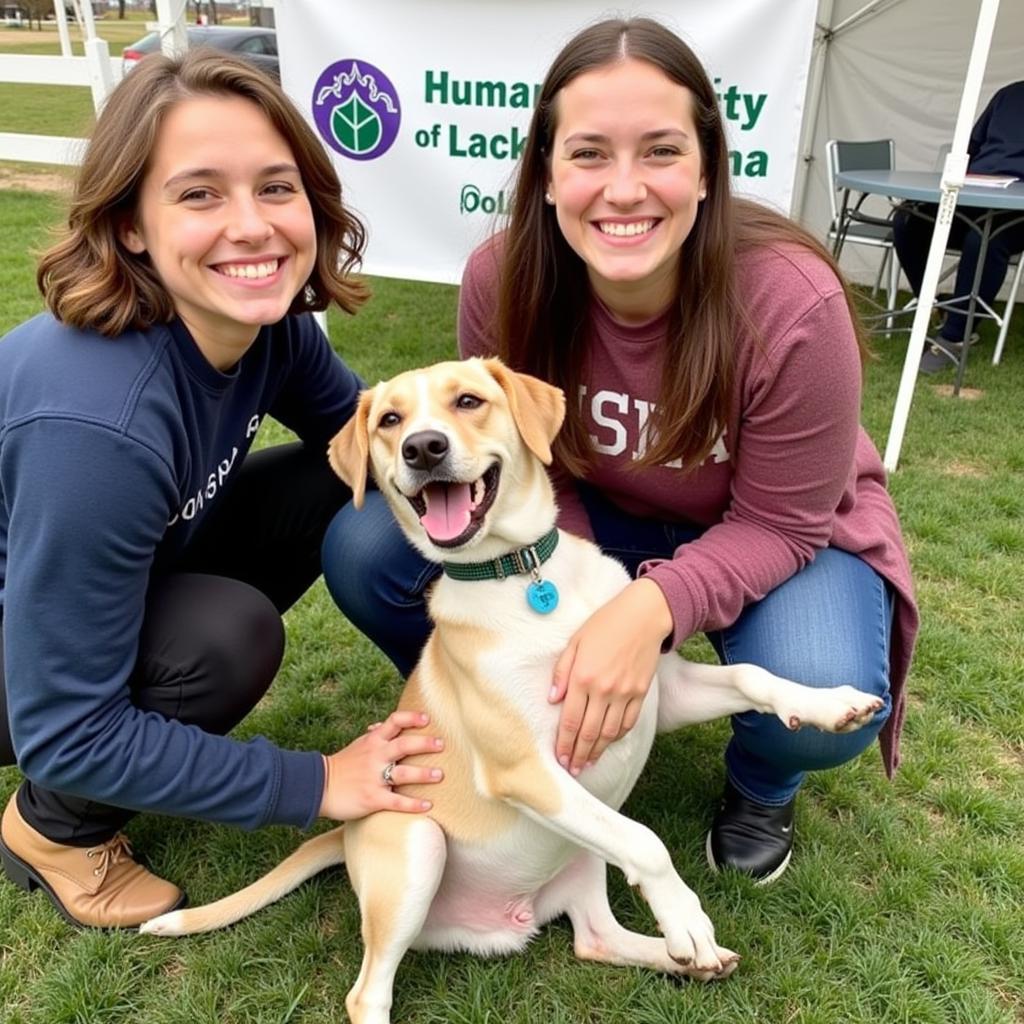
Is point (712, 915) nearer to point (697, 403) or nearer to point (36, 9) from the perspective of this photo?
point (697, 403)

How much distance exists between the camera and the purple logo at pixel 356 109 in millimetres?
5242

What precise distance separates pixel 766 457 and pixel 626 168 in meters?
0.78

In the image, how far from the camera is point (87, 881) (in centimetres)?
231

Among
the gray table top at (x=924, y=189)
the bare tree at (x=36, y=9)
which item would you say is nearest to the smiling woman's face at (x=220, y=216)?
the gray table top at (x=924, y=189)

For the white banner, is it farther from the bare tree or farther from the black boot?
the bare tree

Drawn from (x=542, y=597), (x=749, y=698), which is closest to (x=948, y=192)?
(x=749, y=698)

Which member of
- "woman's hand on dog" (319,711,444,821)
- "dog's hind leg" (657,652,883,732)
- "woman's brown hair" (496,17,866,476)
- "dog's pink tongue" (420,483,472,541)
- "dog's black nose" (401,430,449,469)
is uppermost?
"woman's brown hair" (496,17,866,476)

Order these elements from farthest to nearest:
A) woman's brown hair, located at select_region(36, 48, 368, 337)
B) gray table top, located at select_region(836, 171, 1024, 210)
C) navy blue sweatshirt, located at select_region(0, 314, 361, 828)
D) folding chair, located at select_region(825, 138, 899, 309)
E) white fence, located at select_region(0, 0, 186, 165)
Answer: folding chair, located at select_region(825, 138, 899, 309) → gray table top, located at select_region(836, 171, 1024, 210) → white fence, located at select_region(0, 0, 186, 165) → woman's brown hair, located at select_region(36, 48, 368, 337) → navy blue sweatshirt, located at select_region(0, 314, 361, 828)

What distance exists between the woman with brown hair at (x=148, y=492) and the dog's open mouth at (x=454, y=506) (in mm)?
497

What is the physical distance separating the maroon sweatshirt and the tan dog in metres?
0.25

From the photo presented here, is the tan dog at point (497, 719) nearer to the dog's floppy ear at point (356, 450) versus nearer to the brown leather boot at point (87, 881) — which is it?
the dog's floppy ear at point (356, 450)

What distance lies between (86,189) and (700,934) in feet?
6.86

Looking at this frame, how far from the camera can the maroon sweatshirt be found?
2.18 metres

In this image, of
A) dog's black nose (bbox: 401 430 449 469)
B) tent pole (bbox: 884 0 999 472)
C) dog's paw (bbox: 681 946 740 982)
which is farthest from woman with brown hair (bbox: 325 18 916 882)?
tent pole (bbox: 884 0 999 472)
